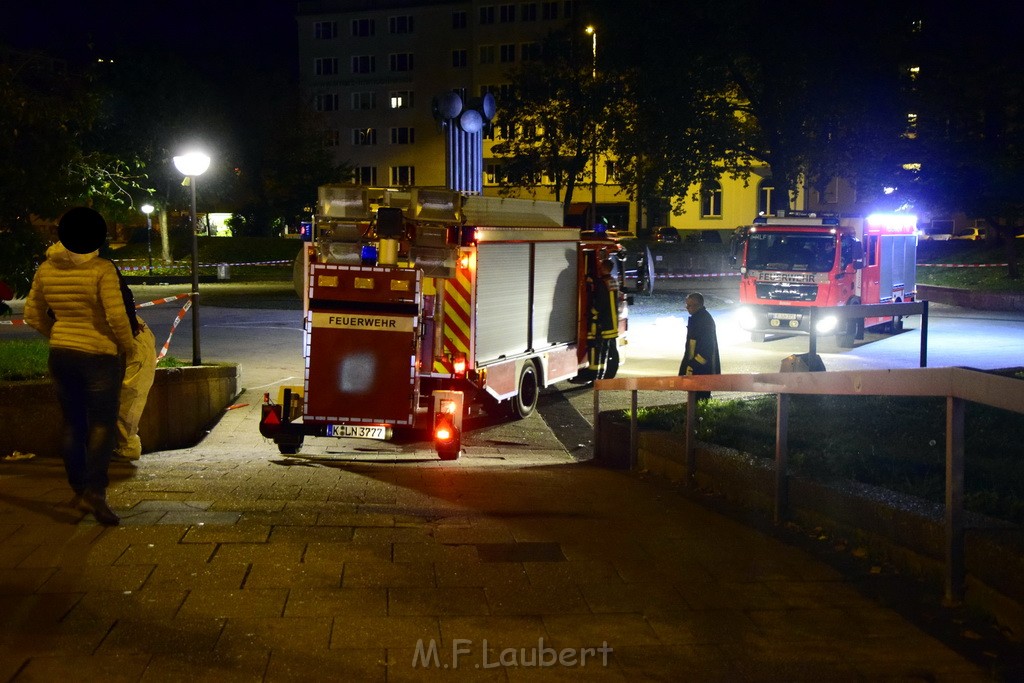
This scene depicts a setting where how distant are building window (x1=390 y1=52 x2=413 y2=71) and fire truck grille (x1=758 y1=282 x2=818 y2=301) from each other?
2578 inches

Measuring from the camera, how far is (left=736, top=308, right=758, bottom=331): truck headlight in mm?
24547

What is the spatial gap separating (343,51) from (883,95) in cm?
6015

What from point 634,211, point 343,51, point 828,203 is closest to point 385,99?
point 343,51

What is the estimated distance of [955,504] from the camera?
15.4ft

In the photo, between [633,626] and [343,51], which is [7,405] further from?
[343,51]

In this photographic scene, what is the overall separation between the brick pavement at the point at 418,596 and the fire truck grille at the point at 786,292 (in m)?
17.5

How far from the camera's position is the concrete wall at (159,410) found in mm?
9828

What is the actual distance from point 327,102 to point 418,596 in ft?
288

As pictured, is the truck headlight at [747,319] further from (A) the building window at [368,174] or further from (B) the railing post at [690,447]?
(A) the building window at [368,174]

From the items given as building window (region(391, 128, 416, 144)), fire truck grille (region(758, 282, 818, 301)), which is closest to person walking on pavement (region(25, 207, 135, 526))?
fire truck grille (region(758, 282, 818, 301))

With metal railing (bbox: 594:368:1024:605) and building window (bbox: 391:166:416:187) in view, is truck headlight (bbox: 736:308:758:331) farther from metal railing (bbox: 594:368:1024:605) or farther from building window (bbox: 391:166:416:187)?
building window (bbox: 391:166:416:187)

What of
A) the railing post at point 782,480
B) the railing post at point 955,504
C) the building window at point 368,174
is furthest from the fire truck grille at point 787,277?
the building window at point 368,174

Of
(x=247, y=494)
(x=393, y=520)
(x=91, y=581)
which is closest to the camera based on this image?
(x=91, y=581)

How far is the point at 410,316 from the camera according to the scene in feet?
35.3
